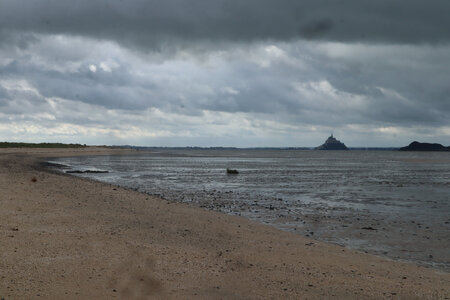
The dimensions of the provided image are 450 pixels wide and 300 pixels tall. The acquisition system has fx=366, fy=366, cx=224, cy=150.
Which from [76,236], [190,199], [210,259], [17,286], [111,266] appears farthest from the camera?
[190,199]

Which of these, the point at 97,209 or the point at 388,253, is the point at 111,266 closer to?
the point at 97,209

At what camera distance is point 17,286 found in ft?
23.9

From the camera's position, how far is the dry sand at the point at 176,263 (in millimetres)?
7602

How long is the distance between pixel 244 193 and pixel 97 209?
542 inches

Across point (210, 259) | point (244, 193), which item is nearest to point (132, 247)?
point (210, 259)

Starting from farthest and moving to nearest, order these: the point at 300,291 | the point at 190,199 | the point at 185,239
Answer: the point at 190,199 < the point at 185,239 < the point at 300,291

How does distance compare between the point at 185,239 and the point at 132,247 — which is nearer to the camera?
→ the point at 132,247

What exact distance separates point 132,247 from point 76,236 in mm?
1966

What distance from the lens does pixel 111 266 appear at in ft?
28.3

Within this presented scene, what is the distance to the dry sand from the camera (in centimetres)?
760

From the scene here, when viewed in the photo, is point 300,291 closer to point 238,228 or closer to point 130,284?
point 130,284

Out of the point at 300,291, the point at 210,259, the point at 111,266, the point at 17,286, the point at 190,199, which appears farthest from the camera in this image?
the point at 190,199

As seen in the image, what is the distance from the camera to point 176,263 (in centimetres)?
921

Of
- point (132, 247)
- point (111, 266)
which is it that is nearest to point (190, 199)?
point (132, 247)
